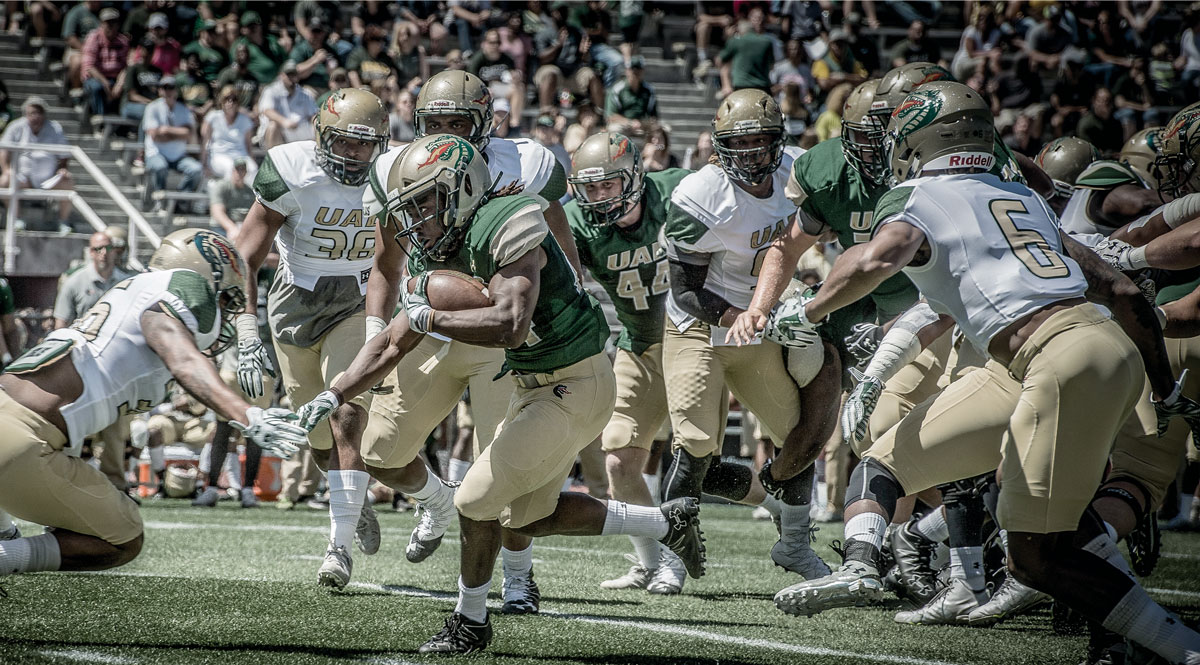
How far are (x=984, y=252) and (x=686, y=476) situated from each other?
7.34 ft

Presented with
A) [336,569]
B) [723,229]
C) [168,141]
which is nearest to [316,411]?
[336,569]

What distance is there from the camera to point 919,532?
523cm

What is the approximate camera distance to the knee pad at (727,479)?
593 cm

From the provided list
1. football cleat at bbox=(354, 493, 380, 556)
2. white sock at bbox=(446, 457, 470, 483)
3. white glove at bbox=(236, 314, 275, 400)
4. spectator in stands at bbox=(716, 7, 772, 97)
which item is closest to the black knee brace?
white glove at bbox=(236, 314, 275, 400)

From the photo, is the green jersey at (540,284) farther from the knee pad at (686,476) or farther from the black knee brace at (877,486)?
the knee pad at (686,476)

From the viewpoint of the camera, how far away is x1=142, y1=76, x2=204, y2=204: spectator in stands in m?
13.1

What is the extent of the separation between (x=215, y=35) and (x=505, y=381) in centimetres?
1153

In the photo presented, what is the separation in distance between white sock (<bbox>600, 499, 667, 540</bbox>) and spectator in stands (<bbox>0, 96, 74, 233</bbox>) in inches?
380

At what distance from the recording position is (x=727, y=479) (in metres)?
5.93

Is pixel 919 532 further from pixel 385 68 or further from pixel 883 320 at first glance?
pixel 385 68

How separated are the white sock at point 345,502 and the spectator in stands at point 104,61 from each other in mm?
10624

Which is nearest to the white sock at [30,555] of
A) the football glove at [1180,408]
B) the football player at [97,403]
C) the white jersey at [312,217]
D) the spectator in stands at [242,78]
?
the football player at [97,403]

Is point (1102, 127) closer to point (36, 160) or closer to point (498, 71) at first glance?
point (498, 71)

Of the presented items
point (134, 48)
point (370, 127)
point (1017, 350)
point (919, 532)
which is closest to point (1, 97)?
point (134, 48)
